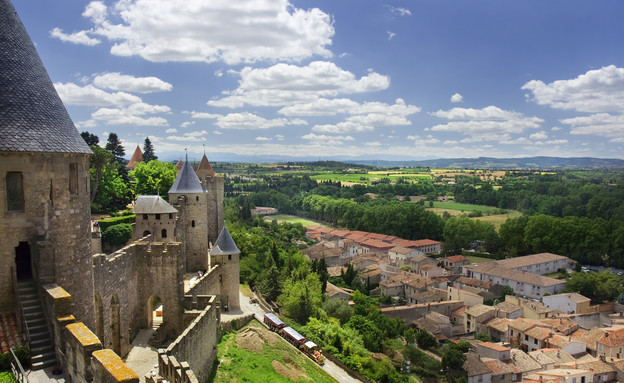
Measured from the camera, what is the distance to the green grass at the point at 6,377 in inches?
345

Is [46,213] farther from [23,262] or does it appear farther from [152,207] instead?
[152,207]

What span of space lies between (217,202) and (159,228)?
40.4 feet

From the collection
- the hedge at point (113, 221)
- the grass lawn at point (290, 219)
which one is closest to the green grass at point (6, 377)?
the hedge at point (113, 221)

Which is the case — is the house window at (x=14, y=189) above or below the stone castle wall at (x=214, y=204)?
above

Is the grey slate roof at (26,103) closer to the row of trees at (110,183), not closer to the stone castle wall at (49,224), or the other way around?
the stone castle wall at (49,224)

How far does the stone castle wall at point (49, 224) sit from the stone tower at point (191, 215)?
2100 centimetres

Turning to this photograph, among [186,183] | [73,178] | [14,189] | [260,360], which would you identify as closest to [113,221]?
[186,183]

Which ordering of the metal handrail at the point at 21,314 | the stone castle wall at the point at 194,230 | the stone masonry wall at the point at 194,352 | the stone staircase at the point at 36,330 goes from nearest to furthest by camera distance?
the stone staircase at the point at 36,330
the metal handrail at the point at 21,314
the stone masonry wall at the point at 194,352
the stone castle wall at the point at 194,230

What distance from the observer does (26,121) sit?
32.5ft

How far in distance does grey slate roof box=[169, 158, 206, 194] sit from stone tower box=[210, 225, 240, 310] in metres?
4.74

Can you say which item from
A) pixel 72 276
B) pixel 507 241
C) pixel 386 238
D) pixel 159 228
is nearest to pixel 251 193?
pixel 386 238

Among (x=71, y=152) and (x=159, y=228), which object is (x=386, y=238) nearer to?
(x=159, y=228)

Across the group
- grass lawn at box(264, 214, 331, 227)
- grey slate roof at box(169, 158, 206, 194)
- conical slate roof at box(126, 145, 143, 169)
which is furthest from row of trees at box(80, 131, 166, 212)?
grass lawn at box(264, 214, 331, 227)

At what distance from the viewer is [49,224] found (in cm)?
1038
